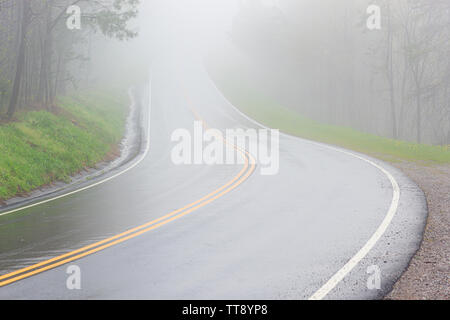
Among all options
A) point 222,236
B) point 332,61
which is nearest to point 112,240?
point 222,236

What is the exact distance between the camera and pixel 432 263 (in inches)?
237

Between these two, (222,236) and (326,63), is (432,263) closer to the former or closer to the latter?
(222,236)

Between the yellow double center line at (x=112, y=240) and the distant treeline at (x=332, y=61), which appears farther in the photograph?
the distant treeline at (x=332, y=61)

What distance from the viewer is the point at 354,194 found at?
A: 10.5m

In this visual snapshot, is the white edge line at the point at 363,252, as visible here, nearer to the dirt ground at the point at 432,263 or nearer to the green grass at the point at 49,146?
the dirt ground at the point at 432,263

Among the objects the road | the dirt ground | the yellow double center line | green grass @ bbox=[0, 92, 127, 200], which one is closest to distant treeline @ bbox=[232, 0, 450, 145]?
green grass @ bbox=[0, 92, 127, 200]

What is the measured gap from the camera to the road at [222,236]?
5.44 meters

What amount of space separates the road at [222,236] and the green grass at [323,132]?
4.80 meters

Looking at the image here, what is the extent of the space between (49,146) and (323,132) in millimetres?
18951

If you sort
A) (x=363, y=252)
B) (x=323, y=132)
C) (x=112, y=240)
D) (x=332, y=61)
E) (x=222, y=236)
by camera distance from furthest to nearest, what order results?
(x=332, y=61) < (x=323, y=132) < (x=222, y=236) < (x=112, y=240) < (x=363, y=252)

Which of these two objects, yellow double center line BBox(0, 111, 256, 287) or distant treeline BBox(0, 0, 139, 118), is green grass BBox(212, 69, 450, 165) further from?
distant treeline BBox(0, 0, 139, 118)

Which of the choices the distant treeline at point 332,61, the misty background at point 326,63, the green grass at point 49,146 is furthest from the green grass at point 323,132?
the green grass at point 49,146

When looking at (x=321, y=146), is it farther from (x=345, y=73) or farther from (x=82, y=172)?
(x=345, y=73)

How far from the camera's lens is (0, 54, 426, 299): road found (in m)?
5.44
